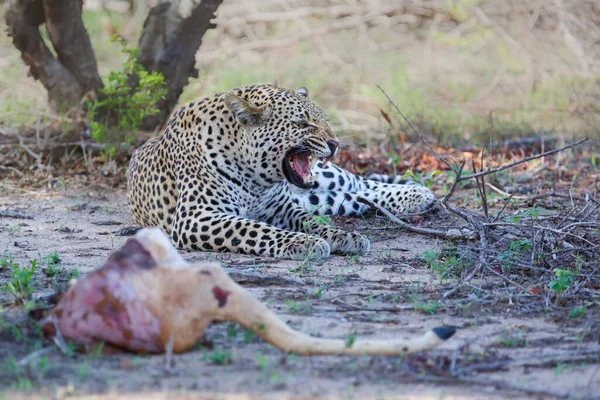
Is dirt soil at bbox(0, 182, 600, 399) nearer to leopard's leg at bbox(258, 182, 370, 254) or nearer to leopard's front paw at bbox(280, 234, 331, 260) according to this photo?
leopard's front paw at bbox(280, 234, 331, 260)

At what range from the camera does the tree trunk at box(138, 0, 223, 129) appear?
9.56 metres

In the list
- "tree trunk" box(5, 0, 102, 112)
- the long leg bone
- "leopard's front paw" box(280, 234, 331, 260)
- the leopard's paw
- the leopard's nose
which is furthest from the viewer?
"tree trunk" box(5, 0, 102, 112)

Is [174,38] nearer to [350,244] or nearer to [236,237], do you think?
[236,237]

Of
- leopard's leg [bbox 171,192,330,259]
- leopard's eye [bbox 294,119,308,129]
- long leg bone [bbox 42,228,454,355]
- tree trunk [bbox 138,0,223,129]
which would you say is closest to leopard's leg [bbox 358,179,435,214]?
leopard's eye [bbox 294,119,308,129]

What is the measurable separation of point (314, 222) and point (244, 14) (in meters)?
9.45

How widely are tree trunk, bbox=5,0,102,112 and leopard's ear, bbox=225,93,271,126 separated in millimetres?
3048

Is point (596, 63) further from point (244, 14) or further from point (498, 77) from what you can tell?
point (244, 14)

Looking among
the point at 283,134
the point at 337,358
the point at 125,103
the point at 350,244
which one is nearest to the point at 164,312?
the point at 337,358

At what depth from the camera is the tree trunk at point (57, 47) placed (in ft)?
29.5

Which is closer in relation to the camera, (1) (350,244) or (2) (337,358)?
(2) (337,358)

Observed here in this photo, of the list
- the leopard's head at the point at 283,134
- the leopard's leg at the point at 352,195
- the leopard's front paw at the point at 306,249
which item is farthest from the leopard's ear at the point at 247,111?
the leopard's leg at the point at 352,195

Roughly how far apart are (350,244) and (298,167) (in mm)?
901

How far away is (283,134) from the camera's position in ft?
22.2

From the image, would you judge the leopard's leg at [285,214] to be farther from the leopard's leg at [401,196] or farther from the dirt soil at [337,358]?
the leopard's leg at [401,196]
